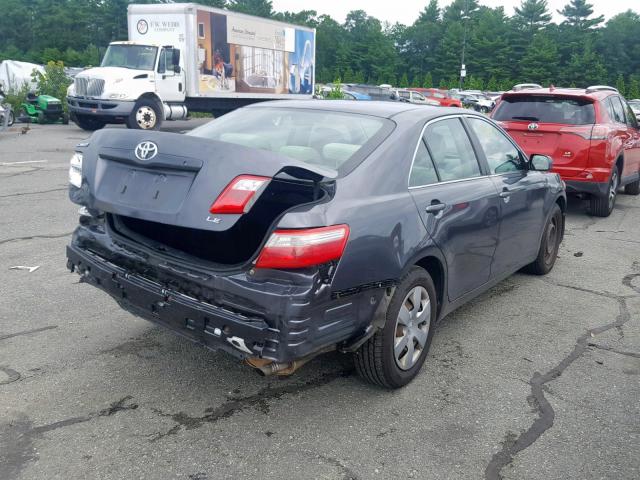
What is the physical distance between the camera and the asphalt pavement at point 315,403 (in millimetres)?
2912

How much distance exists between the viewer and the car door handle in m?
3.64

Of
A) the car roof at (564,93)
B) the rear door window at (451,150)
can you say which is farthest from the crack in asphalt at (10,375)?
the car roof at (564,93)

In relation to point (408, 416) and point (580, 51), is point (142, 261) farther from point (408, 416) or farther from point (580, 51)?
point (580, 51)

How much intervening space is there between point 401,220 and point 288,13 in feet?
365

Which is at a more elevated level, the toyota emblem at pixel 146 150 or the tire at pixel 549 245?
the toyota emblem at pixel 146 150

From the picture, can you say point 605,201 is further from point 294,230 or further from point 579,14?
point 579,14

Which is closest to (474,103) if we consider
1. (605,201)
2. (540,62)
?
(605,201)

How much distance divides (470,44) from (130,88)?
3038 inches

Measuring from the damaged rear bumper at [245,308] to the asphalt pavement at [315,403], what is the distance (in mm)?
486

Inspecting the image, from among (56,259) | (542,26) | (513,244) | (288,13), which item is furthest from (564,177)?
(288,13)

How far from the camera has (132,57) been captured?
18.4 meters

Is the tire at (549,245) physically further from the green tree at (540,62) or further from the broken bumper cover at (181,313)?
the green tree at (540,62)

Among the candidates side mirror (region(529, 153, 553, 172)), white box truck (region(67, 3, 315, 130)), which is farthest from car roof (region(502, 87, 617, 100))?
white box truck (region(67, 3, 315, 130))

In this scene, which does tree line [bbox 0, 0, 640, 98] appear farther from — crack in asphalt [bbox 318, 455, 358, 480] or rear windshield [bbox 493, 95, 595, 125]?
crack in asphalt [bbox 318, 455, 358, 480]
